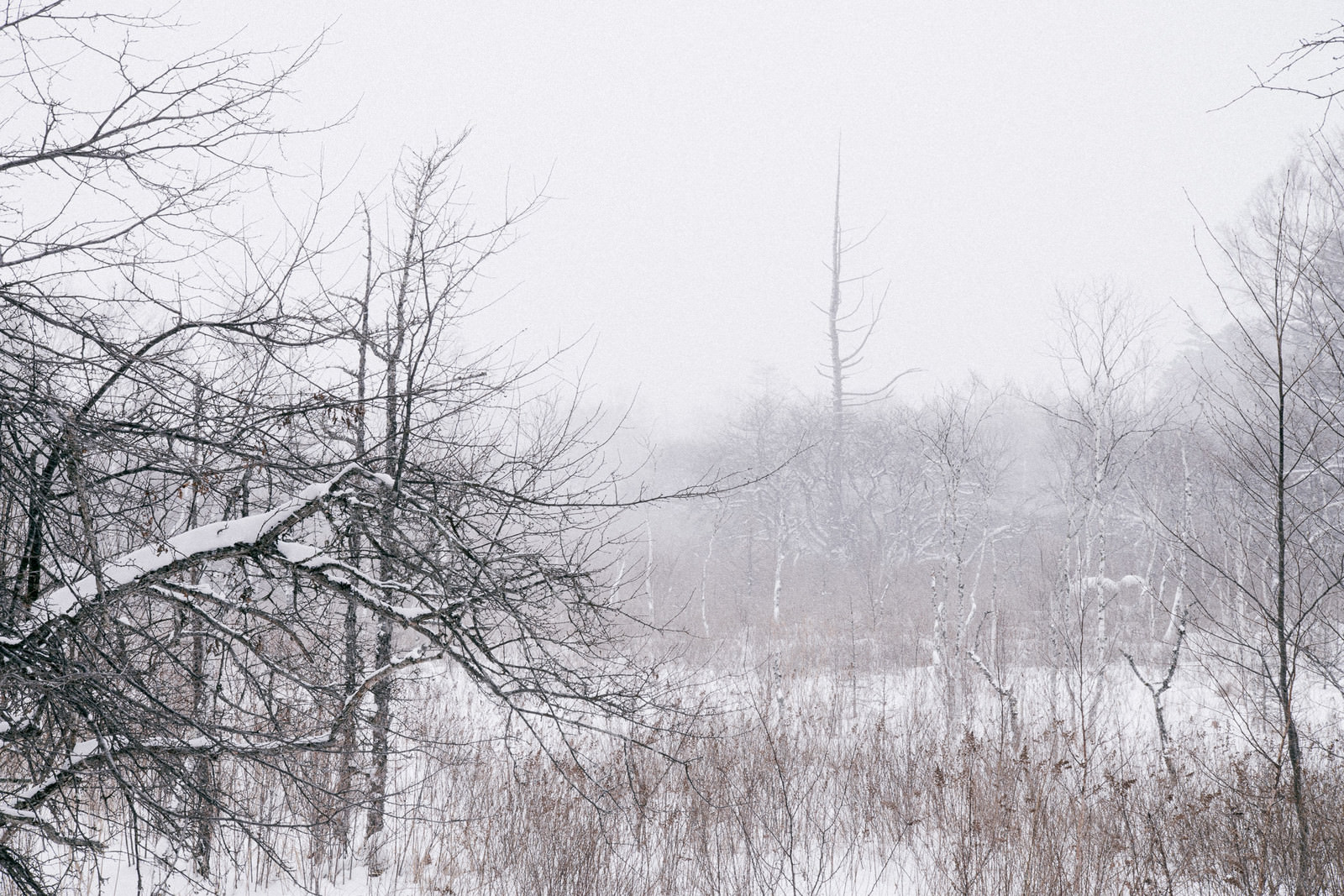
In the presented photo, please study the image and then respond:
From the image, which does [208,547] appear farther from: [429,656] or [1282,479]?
[1282,479]

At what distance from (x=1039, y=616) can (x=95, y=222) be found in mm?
17769

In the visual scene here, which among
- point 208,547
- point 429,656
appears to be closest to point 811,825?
point 429,656

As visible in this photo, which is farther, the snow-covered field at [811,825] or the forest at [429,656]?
the snow-covered field at [811,825]

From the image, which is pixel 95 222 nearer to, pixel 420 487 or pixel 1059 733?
pixel 420 487

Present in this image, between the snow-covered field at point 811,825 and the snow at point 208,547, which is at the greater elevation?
the snow at point 208,547

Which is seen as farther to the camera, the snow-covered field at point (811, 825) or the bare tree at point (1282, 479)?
the snow-covered field at point (811, 825)

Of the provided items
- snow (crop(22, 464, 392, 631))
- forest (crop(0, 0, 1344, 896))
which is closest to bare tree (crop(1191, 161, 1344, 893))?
forest (crop(0, 0, 1344, 896))

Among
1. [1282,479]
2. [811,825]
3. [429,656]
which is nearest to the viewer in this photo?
[1282,479]

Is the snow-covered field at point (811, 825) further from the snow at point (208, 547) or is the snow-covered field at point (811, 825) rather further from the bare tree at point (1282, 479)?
the snow at point (208, 547)

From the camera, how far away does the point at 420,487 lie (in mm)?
3998

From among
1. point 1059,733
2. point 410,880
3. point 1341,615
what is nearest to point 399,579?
point 410,880

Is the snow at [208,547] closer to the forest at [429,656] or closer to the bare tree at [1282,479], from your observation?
the forest at [429,656]

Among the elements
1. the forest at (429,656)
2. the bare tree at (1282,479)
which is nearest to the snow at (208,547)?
the forest at (429,656)

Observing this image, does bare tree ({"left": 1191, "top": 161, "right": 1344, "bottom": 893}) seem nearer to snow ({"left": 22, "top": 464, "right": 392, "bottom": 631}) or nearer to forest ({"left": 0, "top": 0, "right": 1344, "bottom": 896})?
forest ({"left": 0, "top": 0, "right": 1344, "bottom": 896})
